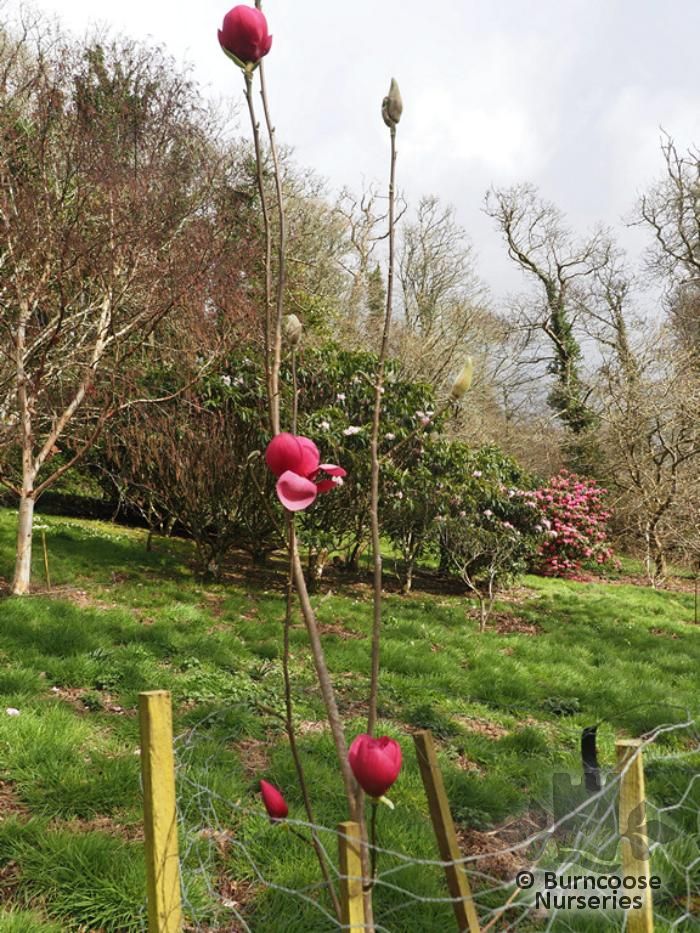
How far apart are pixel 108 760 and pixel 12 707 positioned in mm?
759

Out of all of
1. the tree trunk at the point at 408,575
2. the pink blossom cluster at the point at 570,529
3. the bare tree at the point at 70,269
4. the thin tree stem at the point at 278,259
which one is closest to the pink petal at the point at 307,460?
the thin tree stem at the point at 278,259

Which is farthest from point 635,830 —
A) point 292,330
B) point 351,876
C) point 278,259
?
point 278,259

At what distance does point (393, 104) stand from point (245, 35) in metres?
0.25

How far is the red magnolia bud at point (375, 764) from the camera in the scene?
96cm

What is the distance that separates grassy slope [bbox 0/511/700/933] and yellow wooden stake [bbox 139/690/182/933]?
269 mm

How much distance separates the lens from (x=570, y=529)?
1185 cm

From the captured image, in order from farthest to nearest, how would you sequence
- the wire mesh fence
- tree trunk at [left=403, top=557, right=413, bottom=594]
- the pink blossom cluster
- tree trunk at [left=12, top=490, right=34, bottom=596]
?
the pink blossom cluster, tree trunk at [left=403, top=557, right=413, bottom=594], tree trunk at [left=12, top=490, right=34, bottom=596], the wire mesh fence

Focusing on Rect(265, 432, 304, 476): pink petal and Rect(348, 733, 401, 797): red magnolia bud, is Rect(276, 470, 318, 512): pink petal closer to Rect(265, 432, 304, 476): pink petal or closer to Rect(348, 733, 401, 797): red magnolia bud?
Rect(265, 432, 304, 476): pink petal

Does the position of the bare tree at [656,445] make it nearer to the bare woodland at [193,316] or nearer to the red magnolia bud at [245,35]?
the bare woodland at [193,316]

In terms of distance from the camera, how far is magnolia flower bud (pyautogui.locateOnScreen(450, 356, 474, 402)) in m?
1.04

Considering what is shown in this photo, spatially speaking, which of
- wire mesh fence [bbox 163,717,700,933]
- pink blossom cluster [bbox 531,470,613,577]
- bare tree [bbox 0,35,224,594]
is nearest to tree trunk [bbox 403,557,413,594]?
pink blossom cluster [bbox 531,470,613,577]

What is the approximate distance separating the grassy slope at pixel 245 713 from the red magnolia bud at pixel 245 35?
3.91 feet

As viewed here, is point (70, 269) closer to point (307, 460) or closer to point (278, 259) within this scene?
point (278, 259)

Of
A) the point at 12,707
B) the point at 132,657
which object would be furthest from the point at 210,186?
the point at 12,707
